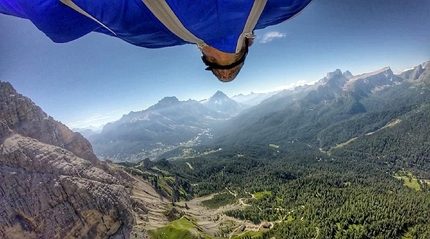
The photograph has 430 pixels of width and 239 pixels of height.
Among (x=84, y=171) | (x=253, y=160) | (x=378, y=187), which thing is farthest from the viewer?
(x=253, y=160)

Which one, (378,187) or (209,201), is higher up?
(209,201)

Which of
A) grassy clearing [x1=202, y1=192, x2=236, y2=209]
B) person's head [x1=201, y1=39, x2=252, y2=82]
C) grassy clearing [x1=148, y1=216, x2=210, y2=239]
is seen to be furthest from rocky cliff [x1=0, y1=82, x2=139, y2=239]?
grassy clearing [x1=202, y1=192, x2=236, y2=209]

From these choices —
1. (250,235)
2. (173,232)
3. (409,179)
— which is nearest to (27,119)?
(173,232)

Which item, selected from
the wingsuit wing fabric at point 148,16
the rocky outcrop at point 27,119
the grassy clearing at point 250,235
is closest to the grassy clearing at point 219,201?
the grassy clearing at point 250,235

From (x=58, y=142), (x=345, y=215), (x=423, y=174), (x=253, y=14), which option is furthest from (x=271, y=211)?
(x=423, y=174)

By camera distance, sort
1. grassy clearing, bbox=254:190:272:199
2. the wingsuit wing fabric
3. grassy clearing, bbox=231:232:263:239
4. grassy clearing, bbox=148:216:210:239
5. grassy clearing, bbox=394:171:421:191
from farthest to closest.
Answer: grassy clearing, bbox=394:171:421:191
grassy clearing, bbox=254:190:272:199
grassy clearing, bbox=231:232:263:239
grassy clearing, bbox=148:216:210:239
the wingsuit wing fabric

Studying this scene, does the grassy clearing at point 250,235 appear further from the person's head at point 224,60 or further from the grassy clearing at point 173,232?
the person's head at point 224,60

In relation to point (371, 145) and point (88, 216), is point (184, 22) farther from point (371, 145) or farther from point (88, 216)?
point (371, 145)

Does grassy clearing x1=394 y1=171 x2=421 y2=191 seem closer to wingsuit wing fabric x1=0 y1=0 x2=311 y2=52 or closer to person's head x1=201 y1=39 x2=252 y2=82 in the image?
person's head x1=201 y1=39 x2=252 y2=82
